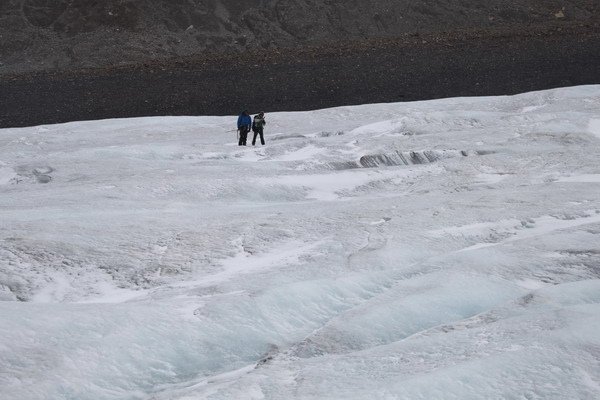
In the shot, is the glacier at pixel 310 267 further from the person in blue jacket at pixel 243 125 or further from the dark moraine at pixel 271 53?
the dark moraine at pixel 271 53

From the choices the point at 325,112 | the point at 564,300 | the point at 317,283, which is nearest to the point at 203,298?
the point at 317,283

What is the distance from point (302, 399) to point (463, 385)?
1.84m

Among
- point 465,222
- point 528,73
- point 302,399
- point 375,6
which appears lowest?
point 302,399

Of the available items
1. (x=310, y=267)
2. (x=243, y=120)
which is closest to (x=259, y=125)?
(x=243, y=120)

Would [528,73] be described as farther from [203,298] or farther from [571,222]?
[203,298]

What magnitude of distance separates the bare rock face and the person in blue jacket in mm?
16580

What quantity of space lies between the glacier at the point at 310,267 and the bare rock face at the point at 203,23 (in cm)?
1594

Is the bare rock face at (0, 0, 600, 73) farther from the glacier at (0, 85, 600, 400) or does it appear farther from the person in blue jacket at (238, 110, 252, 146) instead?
the person in blue jacket at (238, 110, 252, 146)

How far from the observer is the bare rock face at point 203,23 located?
38.0m

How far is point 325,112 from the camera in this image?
1048 inches

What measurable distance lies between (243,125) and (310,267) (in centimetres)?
868

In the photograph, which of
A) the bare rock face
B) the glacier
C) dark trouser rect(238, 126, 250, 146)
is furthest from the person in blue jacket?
the bare rock face

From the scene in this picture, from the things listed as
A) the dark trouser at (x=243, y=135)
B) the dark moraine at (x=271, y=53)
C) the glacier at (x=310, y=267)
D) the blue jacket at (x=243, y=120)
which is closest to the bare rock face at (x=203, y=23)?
the dark moraine at (x=271, y=53)

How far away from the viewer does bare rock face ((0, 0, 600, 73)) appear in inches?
1496
